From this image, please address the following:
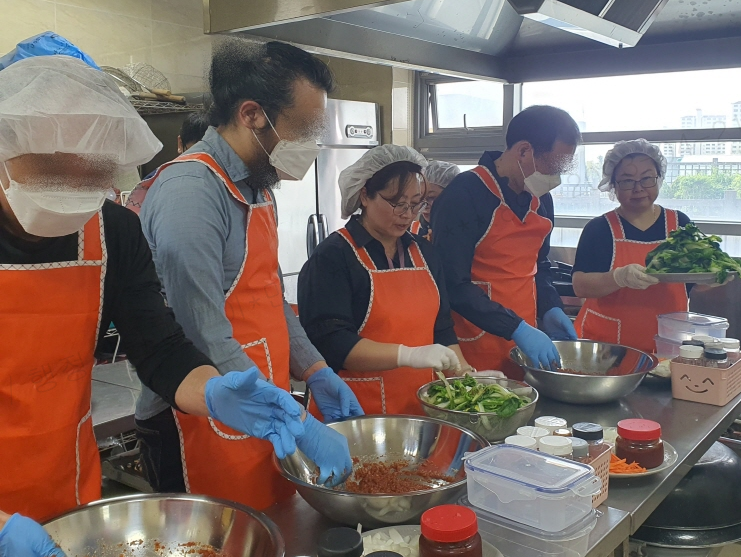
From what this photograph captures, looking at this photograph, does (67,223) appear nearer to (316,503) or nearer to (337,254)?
(316,503)

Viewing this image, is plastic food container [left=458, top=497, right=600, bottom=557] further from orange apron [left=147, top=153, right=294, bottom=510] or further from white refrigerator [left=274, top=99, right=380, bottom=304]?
white refrigerator [left=274, top=99, right=380, bottom=304]

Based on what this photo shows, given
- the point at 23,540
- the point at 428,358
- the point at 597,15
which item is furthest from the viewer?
Result: the point at 428,358

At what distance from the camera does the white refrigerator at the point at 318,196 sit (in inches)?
183

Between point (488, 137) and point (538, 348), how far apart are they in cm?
316

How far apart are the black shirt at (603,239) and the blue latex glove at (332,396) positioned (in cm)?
166

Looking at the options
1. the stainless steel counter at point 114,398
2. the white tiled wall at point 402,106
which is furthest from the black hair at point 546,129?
the white tiled wall at point 402,106

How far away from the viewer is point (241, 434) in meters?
1.72

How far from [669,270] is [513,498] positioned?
1.73 metres

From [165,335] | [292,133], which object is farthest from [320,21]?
[165,335]

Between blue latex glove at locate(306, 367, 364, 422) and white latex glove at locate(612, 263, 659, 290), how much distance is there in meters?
1.45

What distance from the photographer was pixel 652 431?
175 centimetres

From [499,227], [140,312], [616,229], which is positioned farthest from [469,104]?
[140,312]

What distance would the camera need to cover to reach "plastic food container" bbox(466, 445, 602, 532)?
1335 millimetres

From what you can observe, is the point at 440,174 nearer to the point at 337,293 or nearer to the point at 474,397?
the point at 337,293
